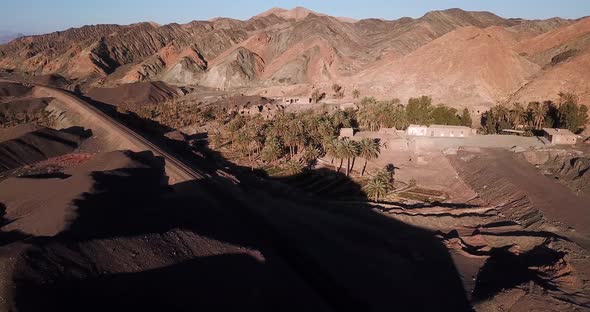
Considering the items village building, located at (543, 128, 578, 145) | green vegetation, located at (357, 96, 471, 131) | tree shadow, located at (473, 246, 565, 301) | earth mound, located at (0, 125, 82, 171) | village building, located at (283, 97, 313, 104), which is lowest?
tree shadow, located at (473, 246, 565, 301)

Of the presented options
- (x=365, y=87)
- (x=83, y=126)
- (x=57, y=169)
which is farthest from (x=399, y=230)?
(x=365, y=87)

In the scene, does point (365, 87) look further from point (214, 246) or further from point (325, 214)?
point (214, 246)

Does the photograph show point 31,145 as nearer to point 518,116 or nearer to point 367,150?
point 367,150

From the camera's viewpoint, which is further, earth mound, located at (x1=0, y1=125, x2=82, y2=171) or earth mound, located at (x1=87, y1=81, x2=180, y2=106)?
earth mound, located at (x1=87, y1=81, x2=180, y2=106)

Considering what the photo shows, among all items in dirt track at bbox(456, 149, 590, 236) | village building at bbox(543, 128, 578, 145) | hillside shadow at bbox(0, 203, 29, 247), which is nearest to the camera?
hillside shadow at bbox(0, 203, 29, 247)

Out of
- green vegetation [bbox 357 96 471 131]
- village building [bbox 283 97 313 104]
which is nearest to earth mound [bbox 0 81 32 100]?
village building [bbox 283 97 313 104]

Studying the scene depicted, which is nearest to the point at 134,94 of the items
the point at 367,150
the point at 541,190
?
the point at 367,150

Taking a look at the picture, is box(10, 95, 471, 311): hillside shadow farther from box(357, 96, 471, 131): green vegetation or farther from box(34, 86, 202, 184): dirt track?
box(357, 96, 471, 131): green vegetation

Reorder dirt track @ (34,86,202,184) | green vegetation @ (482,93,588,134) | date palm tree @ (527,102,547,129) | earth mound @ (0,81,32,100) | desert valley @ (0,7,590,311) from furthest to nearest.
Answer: earth mound @ (0,81,32,100)
date palm tree @ (527,102,547,129)
green vegetation @ (482,93,588,134)
dirt track @ (34,86,202,184)
desert valley @ (0,7,590,311)
